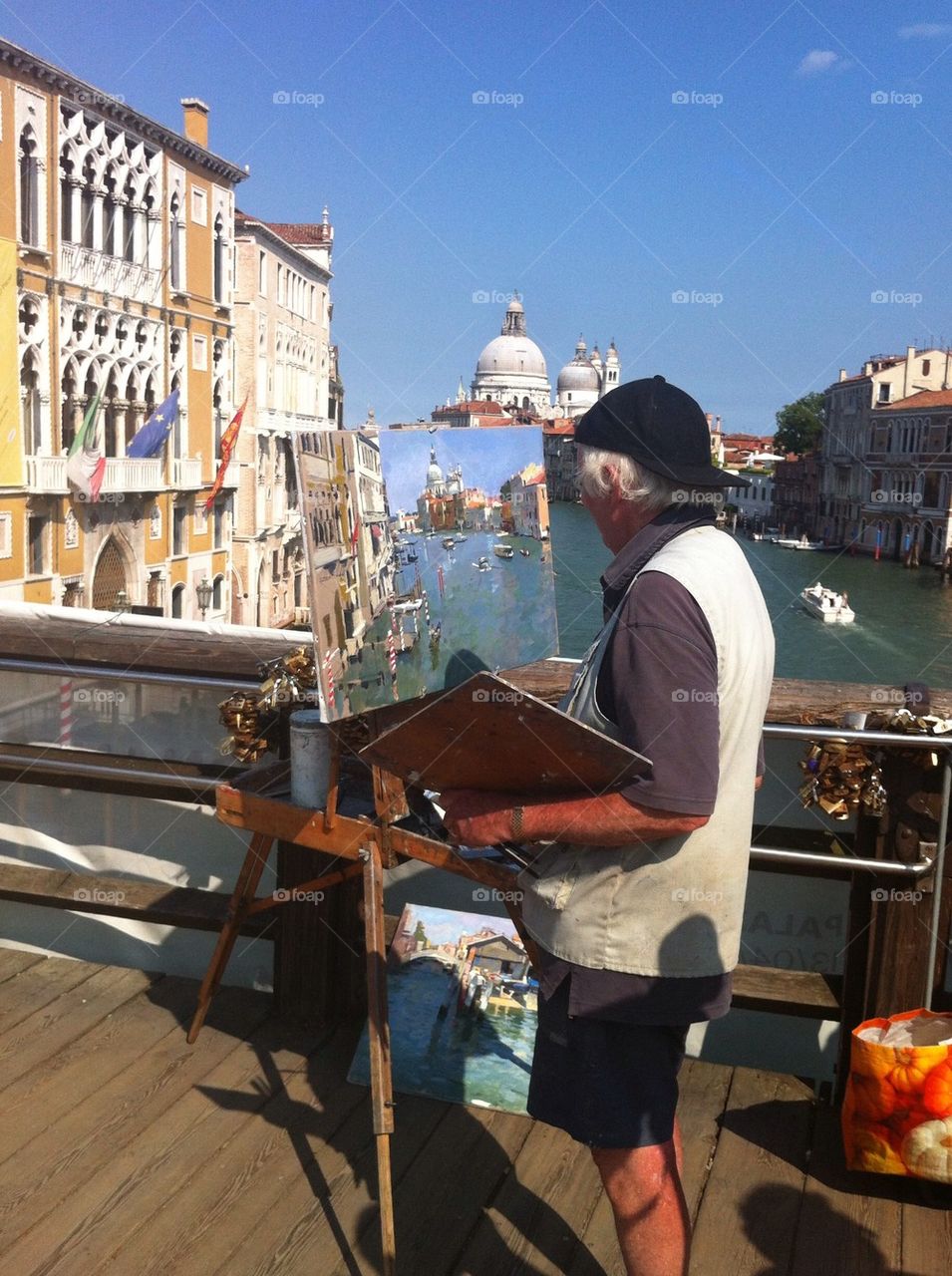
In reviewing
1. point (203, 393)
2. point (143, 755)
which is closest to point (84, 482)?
point (203, 393)

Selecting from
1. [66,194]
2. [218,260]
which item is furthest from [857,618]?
[66,194]

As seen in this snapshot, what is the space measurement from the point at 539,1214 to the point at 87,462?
3531 cm

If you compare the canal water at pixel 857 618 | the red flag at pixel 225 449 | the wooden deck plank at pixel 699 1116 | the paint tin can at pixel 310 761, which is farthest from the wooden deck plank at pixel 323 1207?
the red flag at pixel 225 449

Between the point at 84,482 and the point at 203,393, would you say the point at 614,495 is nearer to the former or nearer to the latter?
the point at 84,482

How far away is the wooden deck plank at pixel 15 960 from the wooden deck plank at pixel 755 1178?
1.62m

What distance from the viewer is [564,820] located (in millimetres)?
1480

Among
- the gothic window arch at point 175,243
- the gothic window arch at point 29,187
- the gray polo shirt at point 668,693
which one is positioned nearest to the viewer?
the gray polo shirt at point 668,693

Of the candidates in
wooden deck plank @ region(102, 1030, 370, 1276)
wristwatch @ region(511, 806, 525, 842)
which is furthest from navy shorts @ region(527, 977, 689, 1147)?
wooden deck plank @ region(102, 1030, 370, 1276)

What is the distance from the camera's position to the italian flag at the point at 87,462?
3362 centimetres

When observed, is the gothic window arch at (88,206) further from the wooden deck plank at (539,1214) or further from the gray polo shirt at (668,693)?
the gray polo shirt at (668,693)

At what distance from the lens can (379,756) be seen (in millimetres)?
1622

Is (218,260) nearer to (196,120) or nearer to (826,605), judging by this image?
(196,120)

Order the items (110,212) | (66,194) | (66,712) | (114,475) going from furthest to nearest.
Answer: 1. (114,475)
2. (110,212)
3. (66,194)
4. (66,712)

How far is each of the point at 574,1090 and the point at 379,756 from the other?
1.64ft
